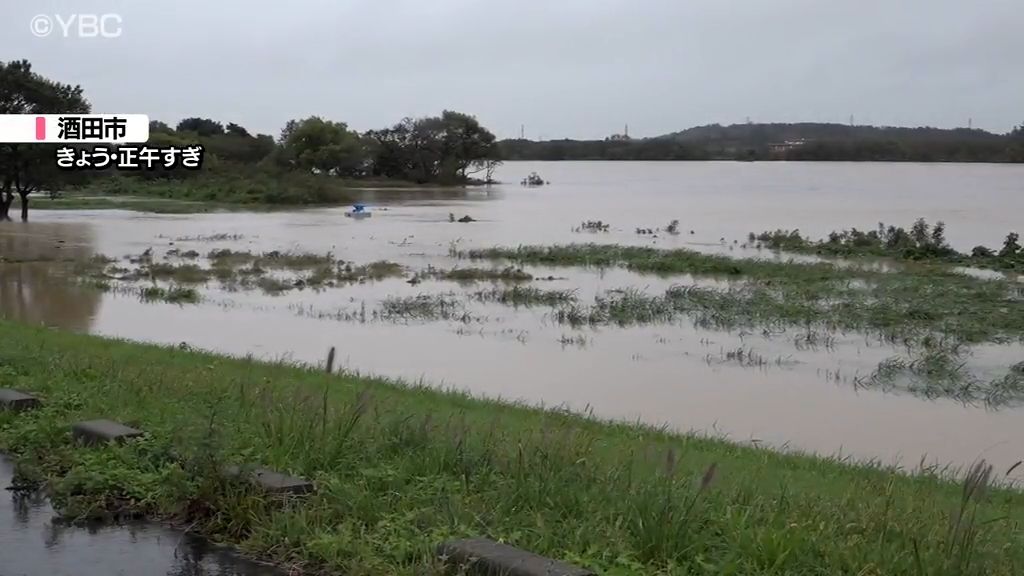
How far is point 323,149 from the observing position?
9869 centimetres

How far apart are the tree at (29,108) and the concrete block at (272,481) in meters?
41.7

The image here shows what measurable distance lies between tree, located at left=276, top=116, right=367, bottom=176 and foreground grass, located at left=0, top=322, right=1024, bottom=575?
90.2m

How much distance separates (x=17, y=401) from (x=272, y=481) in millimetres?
2899

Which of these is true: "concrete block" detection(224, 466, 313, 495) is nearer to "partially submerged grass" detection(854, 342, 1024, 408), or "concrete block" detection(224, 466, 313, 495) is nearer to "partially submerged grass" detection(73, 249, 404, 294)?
"partially submerged grass" detection(854, 342, 1024, 408)

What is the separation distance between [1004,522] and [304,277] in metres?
22.7

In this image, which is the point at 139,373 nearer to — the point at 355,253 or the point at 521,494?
the point at 521,494

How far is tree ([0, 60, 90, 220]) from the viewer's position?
43.7 meters

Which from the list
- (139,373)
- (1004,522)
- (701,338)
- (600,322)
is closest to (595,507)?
(1004,522)

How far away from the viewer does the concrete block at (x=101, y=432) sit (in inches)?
248

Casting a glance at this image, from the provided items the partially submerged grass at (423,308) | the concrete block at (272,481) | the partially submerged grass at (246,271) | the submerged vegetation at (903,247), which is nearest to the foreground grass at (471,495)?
the concrete block at (272,481)

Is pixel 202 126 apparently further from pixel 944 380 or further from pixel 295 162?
pixel 944 380

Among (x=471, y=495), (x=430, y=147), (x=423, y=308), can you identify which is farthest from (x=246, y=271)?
(x=430, y=147)

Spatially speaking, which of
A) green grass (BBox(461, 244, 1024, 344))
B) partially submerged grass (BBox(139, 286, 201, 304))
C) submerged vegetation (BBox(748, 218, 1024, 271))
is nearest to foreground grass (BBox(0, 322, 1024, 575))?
green grass (BBox(461, 244, 1024, 344))

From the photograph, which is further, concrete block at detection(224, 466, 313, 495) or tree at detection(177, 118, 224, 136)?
tree at detection(177, 118, 224, 136)
